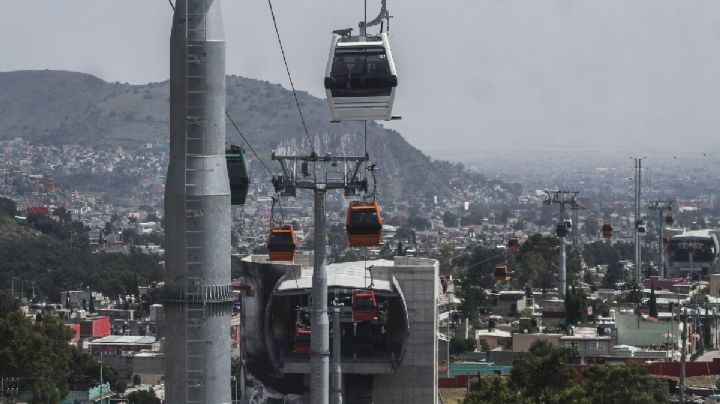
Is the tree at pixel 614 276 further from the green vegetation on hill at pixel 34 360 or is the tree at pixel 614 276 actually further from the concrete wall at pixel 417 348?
the concrete wall at pixel 417 348

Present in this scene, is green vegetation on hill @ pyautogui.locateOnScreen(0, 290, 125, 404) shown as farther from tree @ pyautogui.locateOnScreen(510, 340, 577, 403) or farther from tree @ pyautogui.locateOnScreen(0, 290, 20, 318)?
tree @ pyautogui.locateOnScreen(0, 290, 20, 318)

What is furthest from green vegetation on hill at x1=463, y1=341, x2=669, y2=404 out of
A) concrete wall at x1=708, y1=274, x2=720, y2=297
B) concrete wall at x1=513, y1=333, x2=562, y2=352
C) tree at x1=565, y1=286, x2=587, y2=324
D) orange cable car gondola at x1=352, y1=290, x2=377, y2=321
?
concrete wall at x1=708, y1=274, x2=720, y2=297

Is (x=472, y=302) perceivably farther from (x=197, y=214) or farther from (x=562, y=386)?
(x=197, y=214)

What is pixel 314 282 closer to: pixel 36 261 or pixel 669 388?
pixel 669 388

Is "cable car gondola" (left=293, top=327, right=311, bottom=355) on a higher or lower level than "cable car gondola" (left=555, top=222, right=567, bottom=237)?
lower

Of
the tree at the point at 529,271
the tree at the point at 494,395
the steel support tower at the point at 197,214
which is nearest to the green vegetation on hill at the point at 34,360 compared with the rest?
the tree at the point at 494,395

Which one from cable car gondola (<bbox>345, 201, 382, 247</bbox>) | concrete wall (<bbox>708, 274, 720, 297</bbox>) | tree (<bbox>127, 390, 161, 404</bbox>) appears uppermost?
cable car gondola (<bbox>345, 201, 382, 247</bbox>)

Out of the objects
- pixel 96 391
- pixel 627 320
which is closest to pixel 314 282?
pixel 96 391
